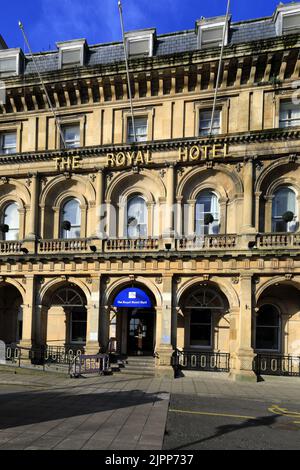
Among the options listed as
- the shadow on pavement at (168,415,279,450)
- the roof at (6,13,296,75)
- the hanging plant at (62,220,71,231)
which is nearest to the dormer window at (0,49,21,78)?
the roof at (6,13,296,75)

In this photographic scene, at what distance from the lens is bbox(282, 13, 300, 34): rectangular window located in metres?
18.1

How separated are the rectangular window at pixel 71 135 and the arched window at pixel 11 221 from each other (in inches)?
192

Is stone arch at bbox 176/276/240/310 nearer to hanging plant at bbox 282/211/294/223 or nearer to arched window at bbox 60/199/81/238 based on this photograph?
hanging plant at bbox 282/211/294/223

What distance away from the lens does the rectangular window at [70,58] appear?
68.7 ft

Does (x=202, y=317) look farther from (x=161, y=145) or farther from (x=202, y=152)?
(x=161, y=145)

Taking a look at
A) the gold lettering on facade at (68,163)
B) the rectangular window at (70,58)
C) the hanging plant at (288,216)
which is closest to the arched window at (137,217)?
the gold lettering on facade at (68,163)

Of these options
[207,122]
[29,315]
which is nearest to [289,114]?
[207,122]

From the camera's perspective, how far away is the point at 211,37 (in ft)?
62.6

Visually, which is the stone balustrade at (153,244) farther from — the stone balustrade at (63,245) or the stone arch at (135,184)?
the stone arch at (135,184)

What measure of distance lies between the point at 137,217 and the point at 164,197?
2004 millimetres

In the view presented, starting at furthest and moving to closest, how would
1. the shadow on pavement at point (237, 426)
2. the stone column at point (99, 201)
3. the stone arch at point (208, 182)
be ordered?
the stone column at point (99, 201) < the stone arch at point (208, 182) < the shadow on pavement at point (237, 426)

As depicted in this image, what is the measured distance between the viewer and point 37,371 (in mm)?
16453
